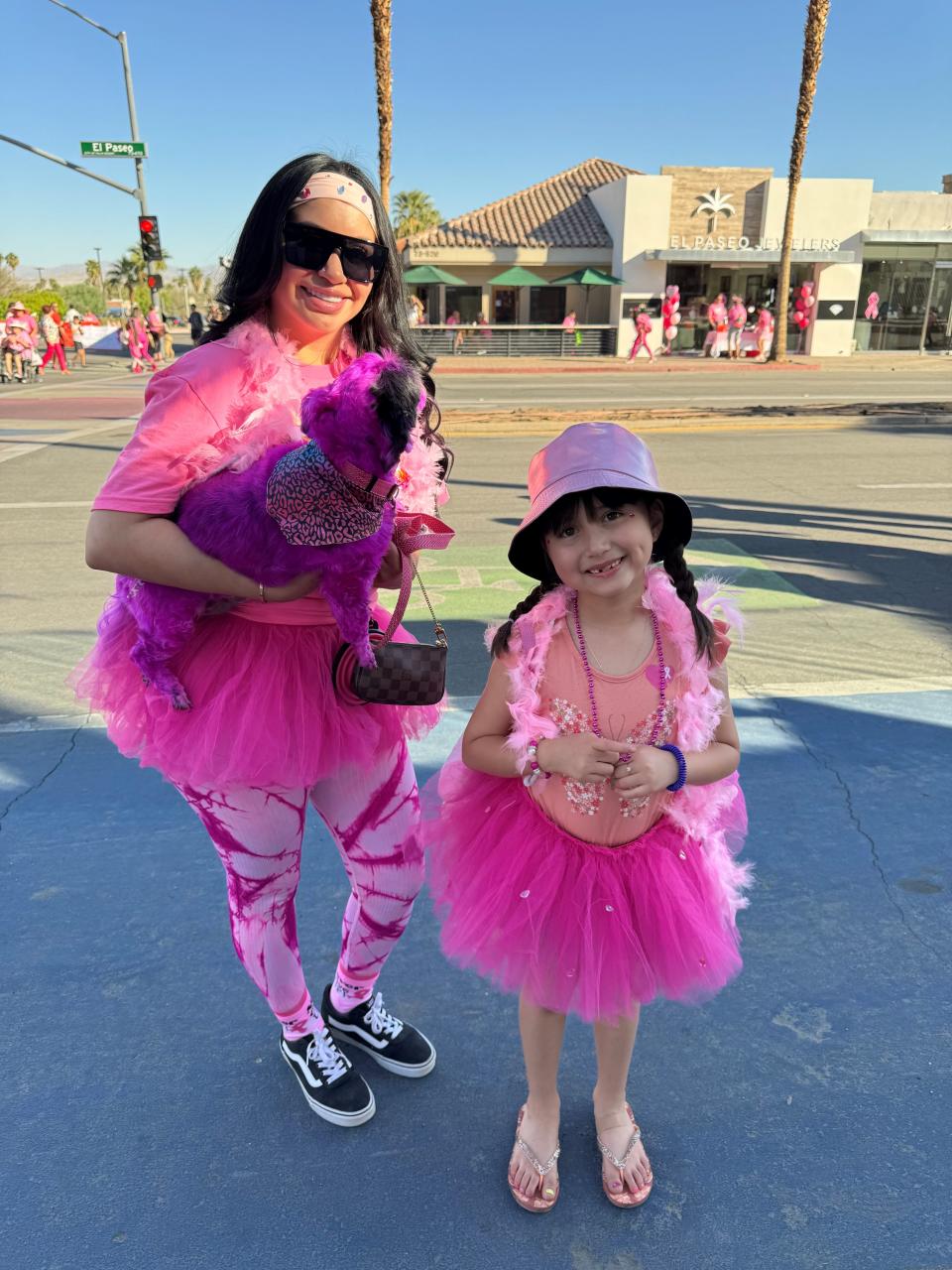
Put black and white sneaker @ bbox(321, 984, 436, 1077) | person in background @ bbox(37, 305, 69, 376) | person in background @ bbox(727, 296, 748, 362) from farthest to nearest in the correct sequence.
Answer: person in background @ bbox(727, 296, 748, 362) < person in background @ bbox(37, 305, 69, 376) < black and white sneaker @ bbox(321, 984, 436, 1077)

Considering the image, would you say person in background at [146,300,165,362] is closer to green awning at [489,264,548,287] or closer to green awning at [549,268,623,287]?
green awning at [489,264,548,287]

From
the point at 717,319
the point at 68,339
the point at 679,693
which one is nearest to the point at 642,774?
the point at 679,693

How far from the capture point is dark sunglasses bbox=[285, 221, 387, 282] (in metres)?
1.57

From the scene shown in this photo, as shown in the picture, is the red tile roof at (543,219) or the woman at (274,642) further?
the red tile roof at (543,219)

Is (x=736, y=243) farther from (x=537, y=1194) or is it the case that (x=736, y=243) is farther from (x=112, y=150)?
(x=537, y=1194)

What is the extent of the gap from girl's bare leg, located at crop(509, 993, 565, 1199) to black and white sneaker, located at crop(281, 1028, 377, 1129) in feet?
1.18

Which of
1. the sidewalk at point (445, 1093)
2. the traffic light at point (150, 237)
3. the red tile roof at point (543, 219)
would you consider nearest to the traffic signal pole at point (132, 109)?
the traffic light at point (150, 237)

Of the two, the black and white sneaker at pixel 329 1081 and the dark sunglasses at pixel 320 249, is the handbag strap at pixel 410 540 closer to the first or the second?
the dark sunglasses at pixel 320 249

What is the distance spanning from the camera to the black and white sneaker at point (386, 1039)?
2061 millimetres

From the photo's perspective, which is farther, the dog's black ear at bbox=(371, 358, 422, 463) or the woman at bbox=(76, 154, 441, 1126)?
the woman at bbox=(76, 154, 441, 1126)

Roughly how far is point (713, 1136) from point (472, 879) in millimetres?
806

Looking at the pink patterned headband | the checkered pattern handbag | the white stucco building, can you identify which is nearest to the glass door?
the white stucco building

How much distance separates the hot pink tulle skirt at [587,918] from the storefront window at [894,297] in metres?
32.5

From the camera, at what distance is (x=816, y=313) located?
29.0 metres
